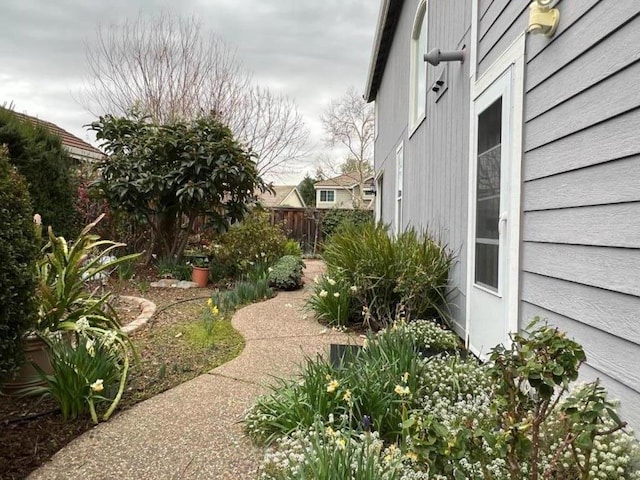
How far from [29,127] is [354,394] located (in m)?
7.40

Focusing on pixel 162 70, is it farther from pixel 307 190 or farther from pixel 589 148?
pixel 307 190

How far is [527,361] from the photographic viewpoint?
1.29 m

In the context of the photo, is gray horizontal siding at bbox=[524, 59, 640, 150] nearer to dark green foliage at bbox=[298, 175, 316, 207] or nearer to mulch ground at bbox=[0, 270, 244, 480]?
mulch ground at bbox=[0, 270, 244, 480]

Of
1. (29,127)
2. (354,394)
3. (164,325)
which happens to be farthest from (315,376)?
(29,127)

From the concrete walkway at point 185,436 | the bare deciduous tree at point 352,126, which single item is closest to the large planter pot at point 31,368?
the concrete walkway at point 185,436

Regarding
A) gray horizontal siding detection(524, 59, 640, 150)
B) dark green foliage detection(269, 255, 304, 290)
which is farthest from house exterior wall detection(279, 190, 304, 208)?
gray horizontal siding detection(524, 59, 640, 150)

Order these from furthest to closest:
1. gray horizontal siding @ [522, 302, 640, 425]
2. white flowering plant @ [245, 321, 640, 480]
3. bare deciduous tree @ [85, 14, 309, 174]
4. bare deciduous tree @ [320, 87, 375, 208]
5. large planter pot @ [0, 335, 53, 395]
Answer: bare deciduous tree @ [320, 87, 375, 208]
bare deciduous tree @ [85, 14, 309, 174]
large planter pot @ [0, 335, 53, 395]
gray horizontal siding @ [522, 302, 640, 425]
white flowering plant @ [245, 321, 640, 480]

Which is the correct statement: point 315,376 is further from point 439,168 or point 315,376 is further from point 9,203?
point 439,168

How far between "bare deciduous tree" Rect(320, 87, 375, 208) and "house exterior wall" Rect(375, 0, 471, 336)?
64.2ft

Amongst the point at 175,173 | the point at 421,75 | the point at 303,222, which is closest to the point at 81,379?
the point at 175,173

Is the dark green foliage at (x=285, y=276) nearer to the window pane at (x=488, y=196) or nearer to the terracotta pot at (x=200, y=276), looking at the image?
the terracotta pot at (x=200, y=276)

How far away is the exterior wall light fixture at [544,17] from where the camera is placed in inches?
80.3

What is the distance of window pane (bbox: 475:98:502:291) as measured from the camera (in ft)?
9.39

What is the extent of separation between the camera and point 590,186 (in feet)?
5.81
